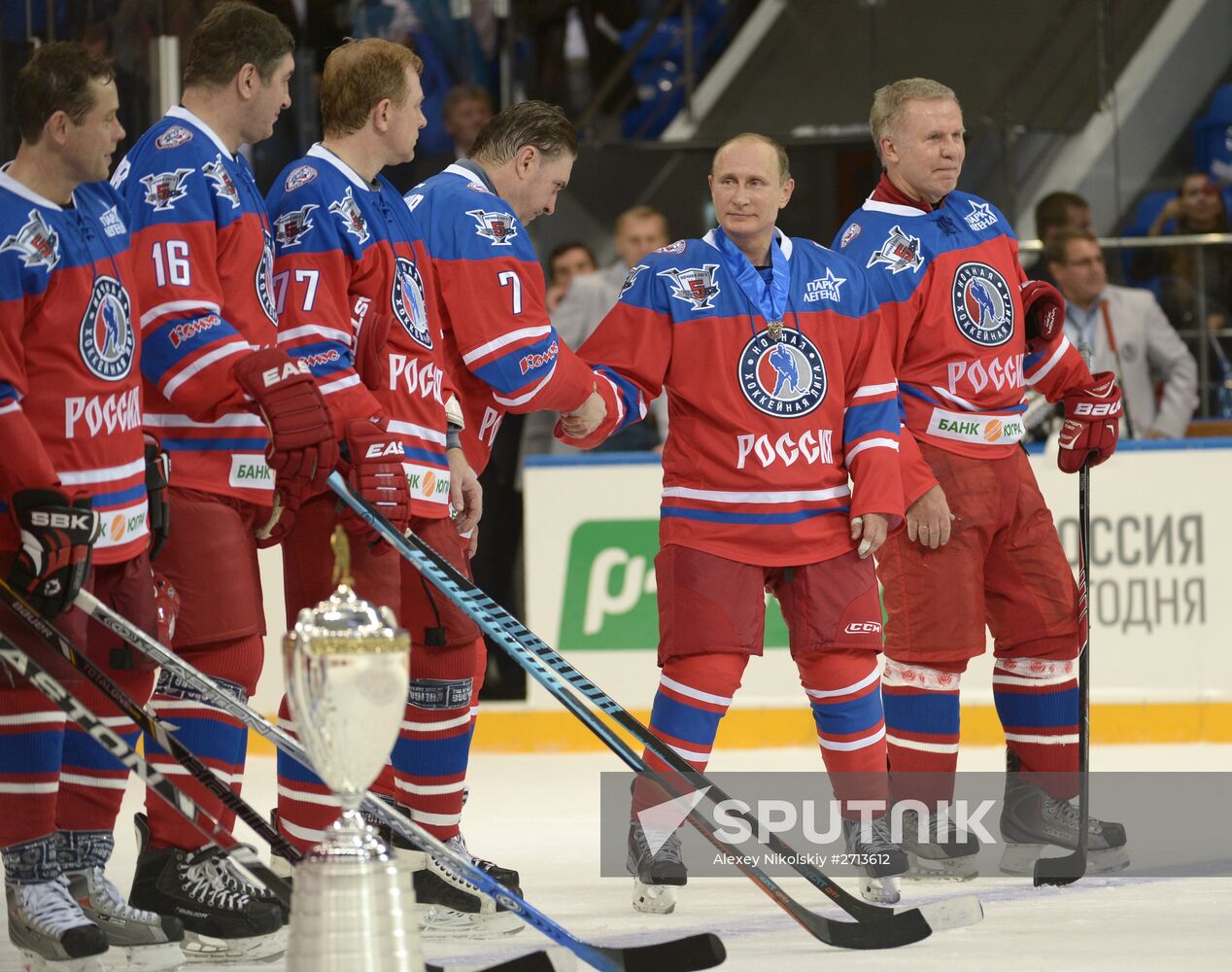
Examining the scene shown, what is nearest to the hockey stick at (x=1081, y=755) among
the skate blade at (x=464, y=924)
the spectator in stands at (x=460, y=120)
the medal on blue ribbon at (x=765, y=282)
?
the medal on blue ribbon at (x=765, y=282)

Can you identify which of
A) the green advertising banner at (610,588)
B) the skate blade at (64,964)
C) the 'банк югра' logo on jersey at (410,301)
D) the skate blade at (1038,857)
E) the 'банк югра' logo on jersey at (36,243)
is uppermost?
the 'банк югра' logo on jersey at (36,243)

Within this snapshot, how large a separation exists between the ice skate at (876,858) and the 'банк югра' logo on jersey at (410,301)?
3.99 ft

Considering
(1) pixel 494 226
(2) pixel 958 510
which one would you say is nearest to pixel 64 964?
(1) pixel 494 226

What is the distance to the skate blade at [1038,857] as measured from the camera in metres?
4.16

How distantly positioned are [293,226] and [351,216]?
0.10 m

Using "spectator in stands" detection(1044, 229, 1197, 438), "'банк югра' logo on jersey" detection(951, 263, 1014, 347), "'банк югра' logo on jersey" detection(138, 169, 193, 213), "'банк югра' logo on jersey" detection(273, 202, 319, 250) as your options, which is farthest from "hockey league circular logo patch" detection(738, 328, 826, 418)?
"spectator in stands" detection(1044, 229, 1197, 438)

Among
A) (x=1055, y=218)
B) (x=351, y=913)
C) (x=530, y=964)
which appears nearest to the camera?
(x=351, y=913)

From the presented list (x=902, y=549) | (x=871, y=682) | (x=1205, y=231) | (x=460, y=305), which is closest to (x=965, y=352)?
(x=902, y=549)

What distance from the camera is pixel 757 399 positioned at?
3.81 metres

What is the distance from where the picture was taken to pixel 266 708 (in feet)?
20.4

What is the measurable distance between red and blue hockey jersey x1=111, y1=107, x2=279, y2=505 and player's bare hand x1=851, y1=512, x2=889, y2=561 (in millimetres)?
1106

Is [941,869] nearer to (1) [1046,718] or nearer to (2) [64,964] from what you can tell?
(1) [1046,718]

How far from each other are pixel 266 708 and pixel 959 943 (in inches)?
131

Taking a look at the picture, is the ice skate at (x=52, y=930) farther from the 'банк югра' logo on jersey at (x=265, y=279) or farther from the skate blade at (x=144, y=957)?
the 'банк югра' logo on jersey at (x=265, y=279)
